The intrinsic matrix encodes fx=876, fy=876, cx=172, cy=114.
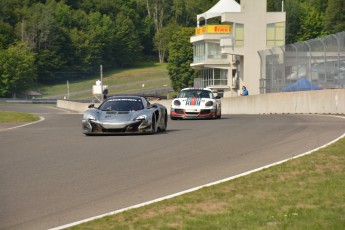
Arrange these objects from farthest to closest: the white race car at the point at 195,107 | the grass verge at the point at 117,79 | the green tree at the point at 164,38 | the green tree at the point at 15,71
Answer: the green tree at the point at 164,38, the grass verge at the point at 117,79, the green tree at the point at 15,71, the white race car at the point at 195,107

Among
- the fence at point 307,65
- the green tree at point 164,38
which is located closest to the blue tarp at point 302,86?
the fence at point 307,65

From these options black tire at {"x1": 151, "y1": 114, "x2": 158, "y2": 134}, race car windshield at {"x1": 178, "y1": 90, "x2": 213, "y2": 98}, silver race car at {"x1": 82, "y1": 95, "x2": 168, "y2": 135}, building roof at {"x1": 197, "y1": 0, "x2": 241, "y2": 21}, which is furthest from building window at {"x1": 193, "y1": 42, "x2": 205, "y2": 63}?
black tire at {"x1": 151, "y1": 114, "x2": 158, "y2": 134}

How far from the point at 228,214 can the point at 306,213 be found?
81 centimetres

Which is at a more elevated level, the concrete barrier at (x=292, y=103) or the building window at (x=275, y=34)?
the building window at (x=275, y=34)

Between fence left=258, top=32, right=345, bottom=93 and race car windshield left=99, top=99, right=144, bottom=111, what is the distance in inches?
489

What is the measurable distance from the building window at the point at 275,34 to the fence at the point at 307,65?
116 feet

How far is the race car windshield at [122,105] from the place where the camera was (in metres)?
22.6

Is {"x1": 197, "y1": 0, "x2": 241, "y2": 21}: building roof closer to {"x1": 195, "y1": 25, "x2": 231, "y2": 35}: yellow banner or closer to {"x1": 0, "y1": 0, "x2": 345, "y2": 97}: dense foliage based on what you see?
{"x1": 195, "y1": 25, "x2": 231, "y2": 35}: yellow banner

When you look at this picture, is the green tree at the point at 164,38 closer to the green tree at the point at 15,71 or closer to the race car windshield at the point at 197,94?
the green tree at the point at 15,71

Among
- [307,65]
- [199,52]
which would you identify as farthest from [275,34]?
[307,65]

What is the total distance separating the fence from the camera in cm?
3381

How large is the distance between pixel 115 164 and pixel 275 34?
2701 inches

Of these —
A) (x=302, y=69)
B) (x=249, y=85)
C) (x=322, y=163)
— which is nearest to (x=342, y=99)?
(x=302, y=69)

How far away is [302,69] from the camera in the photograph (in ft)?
125
